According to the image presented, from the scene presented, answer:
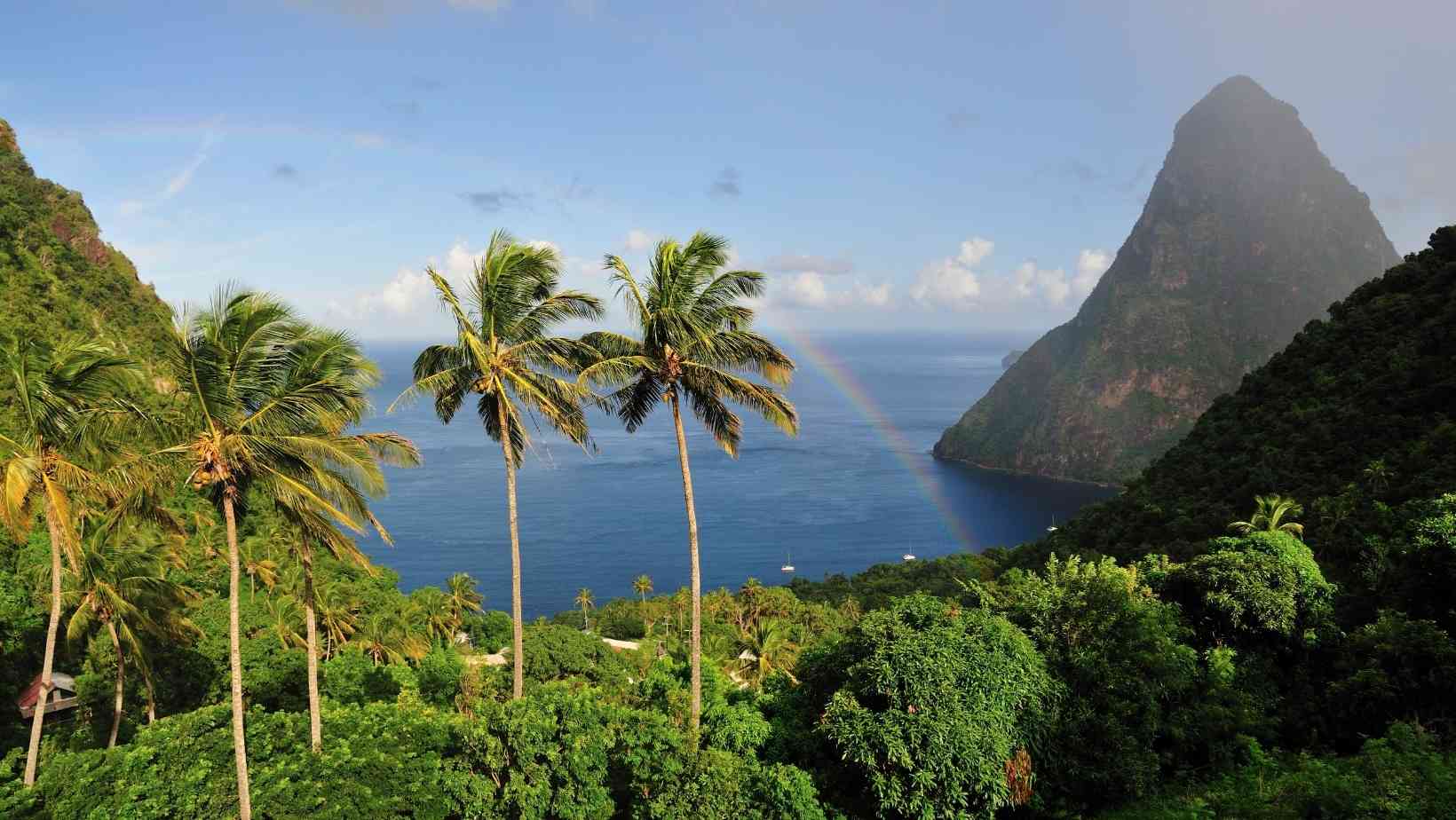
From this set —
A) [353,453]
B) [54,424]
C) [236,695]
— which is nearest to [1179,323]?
[353,453]

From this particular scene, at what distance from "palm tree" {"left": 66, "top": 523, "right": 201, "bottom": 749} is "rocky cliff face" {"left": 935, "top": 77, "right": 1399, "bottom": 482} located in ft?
517

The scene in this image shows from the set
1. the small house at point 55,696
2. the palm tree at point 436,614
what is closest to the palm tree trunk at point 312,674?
the small house at point 55,696

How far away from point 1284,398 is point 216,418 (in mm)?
55846

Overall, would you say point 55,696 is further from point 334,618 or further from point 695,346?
point 695,346

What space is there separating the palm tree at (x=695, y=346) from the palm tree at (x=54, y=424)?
844 centimetres

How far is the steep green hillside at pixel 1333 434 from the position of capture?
32.8 metres

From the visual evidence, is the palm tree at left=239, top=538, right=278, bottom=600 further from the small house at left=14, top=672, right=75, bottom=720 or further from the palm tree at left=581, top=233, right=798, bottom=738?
the palm tree at left=581, top=233, right=798, bottom=738

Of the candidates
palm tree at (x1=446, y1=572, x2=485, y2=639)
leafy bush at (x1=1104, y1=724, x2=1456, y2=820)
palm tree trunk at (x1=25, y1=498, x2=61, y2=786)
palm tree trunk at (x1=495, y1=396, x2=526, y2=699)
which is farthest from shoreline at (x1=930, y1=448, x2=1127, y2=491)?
palm tree trunk at (x1=25, y1=498, x2=61, y2=786)

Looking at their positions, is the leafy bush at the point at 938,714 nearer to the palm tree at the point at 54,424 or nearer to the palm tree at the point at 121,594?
the palm tree at the point at 54,424

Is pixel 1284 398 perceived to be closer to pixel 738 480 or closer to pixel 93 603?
pixel 93 603

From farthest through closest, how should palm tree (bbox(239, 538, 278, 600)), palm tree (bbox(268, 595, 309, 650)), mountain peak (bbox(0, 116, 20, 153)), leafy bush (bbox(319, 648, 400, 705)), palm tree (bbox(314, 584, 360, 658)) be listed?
mountain peak (bbox(0, 116, 20, 153)), palm tree (bbox(239, 538, 278, 600)), palm tree (bbox(314, 584, 360, 658)), palm tree (bbox(268, 595, 309, 650)), leafy bush (bbox(319, 648, 400, 705))

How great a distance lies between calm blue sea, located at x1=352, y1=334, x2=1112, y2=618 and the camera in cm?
9631

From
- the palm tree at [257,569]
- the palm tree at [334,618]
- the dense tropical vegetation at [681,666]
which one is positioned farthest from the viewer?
the palm tree at [257,569]

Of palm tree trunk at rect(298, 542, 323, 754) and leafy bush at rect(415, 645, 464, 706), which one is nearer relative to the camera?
palm tree trunk at rect(298, 542, 323, 754)
